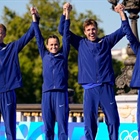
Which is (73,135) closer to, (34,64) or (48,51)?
(48,51)

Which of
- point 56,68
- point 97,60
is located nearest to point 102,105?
point 97,60

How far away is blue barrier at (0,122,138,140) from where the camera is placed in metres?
11.7

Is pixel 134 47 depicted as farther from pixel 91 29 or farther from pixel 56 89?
pixel 56 89

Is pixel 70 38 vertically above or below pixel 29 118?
above

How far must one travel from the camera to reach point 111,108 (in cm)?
976

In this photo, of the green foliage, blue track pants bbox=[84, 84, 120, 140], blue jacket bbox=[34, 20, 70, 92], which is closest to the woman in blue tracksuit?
blue jacket bbox=[34, 20, 70, 92]

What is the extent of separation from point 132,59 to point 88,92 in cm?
536

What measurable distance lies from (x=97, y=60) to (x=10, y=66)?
124 centimetres

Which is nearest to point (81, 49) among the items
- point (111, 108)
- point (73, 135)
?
point (111, 108)

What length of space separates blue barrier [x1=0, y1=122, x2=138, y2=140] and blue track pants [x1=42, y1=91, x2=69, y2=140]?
193 centimetres

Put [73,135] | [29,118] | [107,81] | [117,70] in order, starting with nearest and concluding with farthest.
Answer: [107,81] → [73,135] → [29,118] → [117,70]

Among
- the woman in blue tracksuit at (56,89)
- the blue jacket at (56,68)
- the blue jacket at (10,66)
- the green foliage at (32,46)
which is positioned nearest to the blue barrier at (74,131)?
the woman in blue tracksuit at (56,89)

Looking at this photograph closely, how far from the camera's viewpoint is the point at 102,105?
9.80m

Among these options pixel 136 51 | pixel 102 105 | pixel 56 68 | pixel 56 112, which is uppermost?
pixel 136 51
